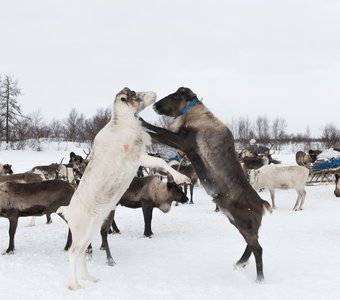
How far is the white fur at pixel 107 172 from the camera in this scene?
18.8ft

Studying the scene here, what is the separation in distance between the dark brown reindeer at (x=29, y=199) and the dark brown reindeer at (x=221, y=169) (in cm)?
352

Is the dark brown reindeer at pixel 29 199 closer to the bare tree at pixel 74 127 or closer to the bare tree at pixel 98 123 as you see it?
the bare tree at pixel 98 123

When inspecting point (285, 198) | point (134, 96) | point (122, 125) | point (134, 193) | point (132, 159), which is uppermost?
point (134, 96)

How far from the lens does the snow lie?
5.59 meters

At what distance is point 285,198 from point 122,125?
13.6 metres

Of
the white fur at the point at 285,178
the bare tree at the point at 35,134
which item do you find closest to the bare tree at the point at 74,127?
the bare tree at the point at 35,134

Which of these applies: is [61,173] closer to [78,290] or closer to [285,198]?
[285,198]

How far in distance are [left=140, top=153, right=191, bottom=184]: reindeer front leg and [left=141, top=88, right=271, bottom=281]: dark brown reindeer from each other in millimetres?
482

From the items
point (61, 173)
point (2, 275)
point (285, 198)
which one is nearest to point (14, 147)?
point (61, 173)

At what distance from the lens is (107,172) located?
574cm

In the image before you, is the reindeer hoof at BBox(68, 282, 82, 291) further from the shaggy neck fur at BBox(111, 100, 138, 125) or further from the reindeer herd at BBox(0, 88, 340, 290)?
the shaggy neck fur at BBox(111, 100, 138, 125)

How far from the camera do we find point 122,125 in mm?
5852

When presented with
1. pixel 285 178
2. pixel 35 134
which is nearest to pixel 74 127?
pixel 35 134

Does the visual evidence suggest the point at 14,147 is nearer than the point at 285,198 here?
No
